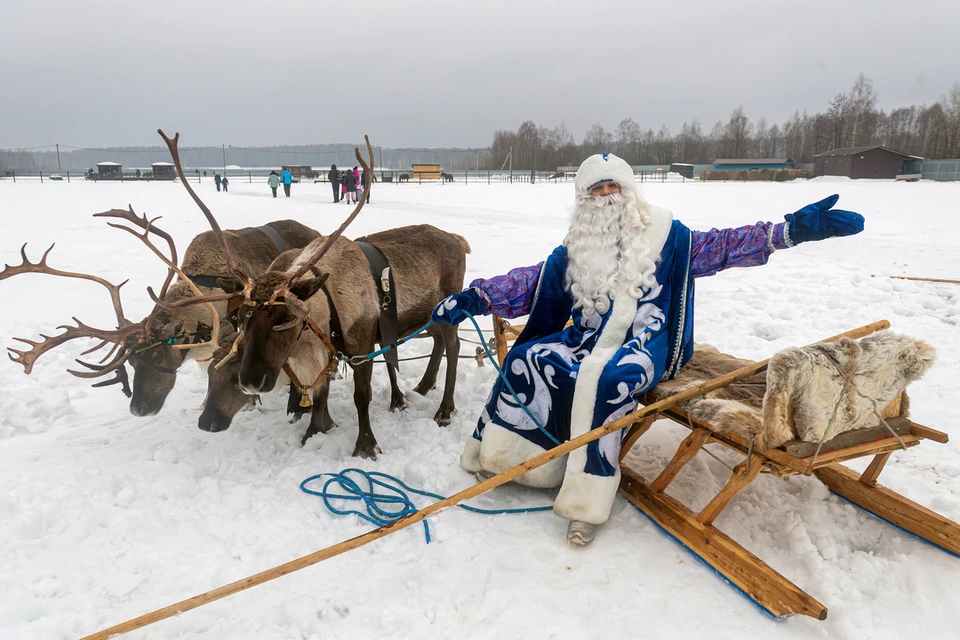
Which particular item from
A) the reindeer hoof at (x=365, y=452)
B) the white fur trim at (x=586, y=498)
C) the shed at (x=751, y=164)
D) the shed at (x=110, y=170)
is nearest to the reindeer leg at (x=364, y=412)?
the reindeer hoof at (x=365, y=452)

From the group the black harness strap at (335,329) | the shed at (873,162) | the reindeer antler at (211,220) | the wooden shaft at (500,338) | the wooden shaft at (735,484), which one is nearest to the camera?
the wooden shaft at (735,484)

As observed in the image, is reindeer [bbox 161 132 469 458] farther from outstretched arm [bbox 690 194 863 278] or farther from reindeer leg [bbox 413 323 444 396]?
outstretched arm [bbox 690 194 863 278]

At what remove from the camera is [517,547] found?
9.48ft

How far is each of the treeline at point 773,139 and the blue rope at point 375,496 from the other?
62877 millimetres

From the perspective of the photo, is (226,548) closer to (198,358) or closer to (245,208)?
(198,358)

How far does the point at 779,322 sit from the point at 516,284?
13.1 feet

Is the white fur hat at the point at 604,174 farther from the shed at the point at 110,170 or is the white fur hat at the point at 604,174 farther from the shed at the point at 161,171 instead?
the shed at the point at 110,170

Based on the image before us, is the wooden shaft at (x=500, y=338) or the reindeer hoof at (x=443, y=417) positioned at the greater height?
the wooden shaft at (x=500, y=338)

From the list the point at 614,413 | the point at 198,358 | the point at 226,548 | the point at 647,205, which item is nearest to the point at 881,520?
the point at 614,413

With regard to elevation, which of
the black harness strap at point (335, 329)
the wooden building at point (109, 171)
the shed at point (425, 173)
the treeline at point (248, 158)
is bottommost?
the black harness strap at point (335, 329)

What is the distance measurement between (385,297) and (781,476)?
8.76ft

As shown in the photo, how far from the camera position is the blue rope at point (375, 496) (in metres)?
3.19

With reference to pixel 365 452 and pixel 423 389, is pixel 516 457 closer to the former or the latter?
pixel 365 452

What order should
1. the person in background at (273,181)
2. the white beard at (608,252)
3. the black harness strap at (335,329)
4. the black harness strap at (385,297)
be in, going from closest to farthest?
the white beard at (608,252)
the black harness strap at (335,329)
the black harness strap at (385,297)
the person in background at (273,181)
